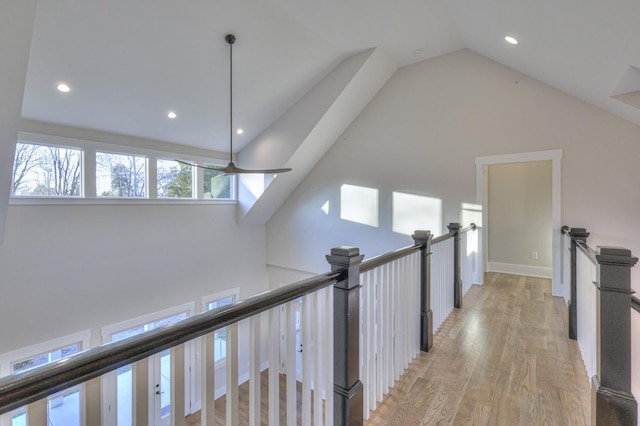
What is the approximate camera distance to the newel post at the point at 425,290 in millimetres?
2666

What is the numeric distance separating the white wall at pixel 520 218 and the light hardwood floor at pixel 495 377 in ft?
7.60

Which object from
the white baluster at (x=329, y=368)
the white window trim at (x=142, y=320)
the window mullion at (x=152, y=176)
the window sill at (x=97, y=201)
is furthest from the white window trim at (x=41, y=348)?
the white baluster at (x=329, y=368)

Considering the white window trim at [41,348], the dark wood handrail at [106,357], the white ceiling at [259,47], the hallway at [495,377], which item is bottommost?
the white window trim at [41,348]

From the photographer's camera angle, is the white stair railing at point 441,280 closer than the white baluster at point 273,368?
No

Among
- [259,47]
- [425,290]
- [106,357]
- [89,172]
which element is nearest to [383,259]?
[425,290]

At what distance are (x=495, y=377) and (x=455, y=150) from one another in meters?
3.69

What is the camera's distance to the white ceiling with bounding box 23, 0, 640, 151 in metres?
2.94

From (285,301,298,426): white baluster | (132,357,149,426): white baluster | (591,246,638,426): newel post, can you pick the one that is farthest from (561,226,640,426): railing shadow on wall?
(132,357,149,426): white baluster

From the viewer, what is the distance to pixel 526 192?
5.59 meters

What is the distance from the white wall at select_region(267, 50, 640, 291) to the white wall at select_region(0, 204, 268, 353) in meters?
1.81

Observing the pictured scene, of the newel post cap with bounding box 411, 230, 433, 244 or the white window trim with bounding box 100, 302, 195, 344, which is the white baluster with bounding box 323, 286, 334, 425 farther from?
the white window trim with bounding box 100, 302, 195, 344

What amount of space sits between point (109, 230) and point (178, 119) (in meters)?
2.14

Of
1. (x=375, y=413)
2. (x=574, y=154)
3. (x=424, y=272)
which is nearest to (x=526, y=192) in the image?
(x=574, y=154)

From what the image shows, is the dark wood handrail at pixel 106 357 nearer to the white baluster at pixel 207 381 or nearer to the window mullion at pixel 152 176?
the white baluster at pixel 207 381
